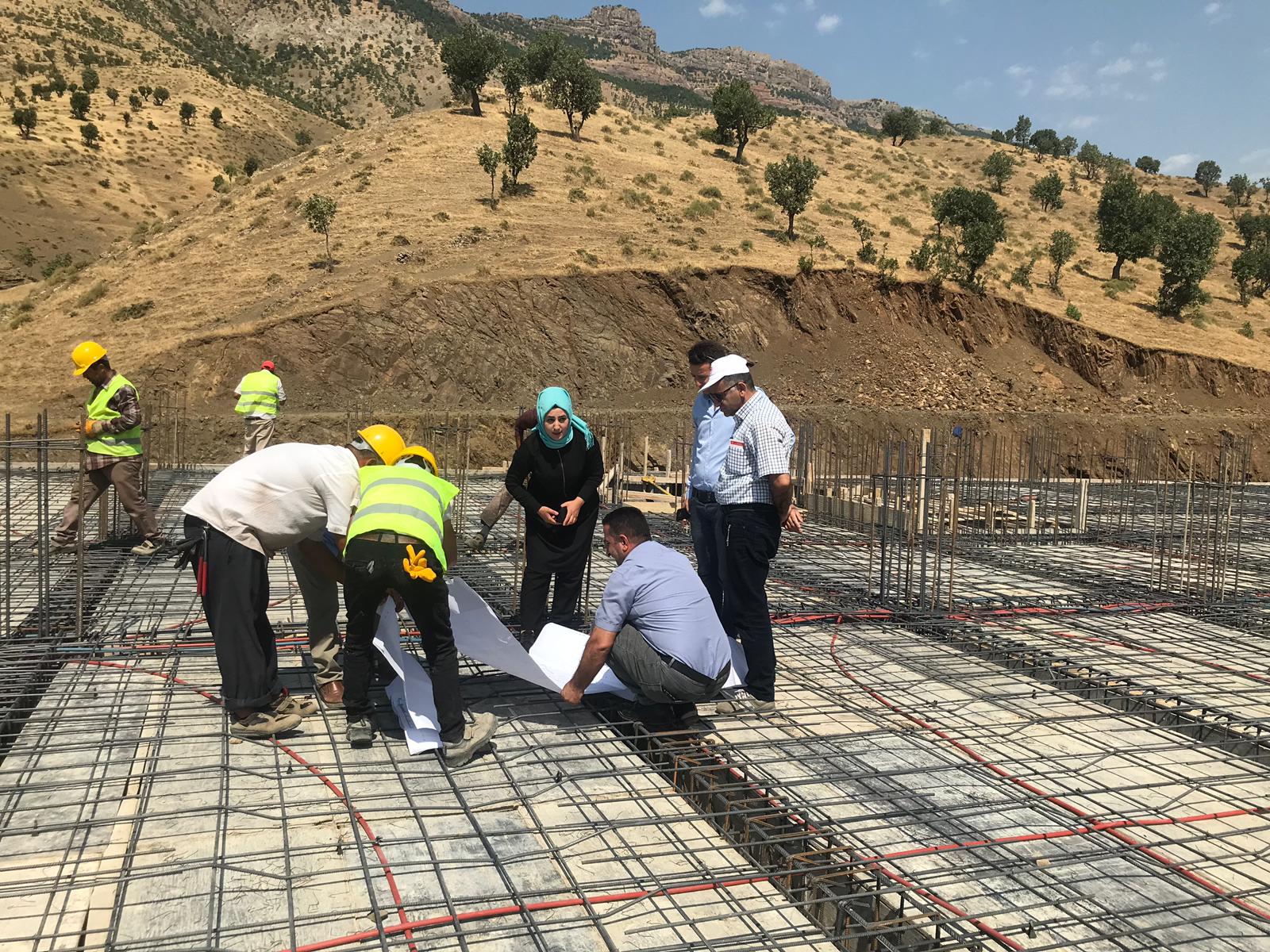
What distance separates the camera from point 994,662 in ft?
17.0

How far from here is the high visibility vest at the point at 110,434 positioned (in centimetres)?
640

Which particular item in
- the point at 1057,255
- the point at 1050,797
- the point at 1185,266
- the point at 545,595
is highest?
the point at 1057,255

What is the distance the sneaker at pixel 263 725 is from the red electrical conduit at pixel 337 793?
5 centimetres

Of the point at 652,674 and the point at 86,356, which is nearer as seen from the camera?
the point at 652,674

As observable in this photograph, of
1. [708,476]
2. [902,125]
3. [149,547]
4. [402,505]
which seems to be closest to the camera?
[402,505]

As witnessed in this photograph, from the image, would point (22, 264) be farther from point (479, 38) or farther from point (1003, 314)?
point (1003, 314)

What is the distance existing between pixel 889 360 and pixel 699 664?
20454 mm

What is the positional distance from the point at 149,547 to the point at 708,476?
16.0ft

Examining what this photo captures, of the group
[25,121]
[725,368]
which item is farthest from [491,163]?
[25,121]

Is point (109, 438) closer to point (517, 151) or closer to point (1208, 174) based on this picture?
point (517, 151)

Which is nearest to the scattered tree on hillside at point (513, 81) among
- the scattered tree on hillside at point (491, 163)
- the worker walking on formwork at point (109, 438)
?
the scattered tree on hillside at point (491, 163)

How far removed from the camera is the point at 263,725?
11.7ft

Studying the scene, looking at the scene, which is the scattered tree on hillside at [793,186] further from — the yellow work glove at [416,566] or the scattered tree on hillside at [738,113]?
the yellow work glove at [416,566]

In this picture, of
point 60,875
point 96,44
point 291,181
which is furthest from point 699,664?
point 96,44
